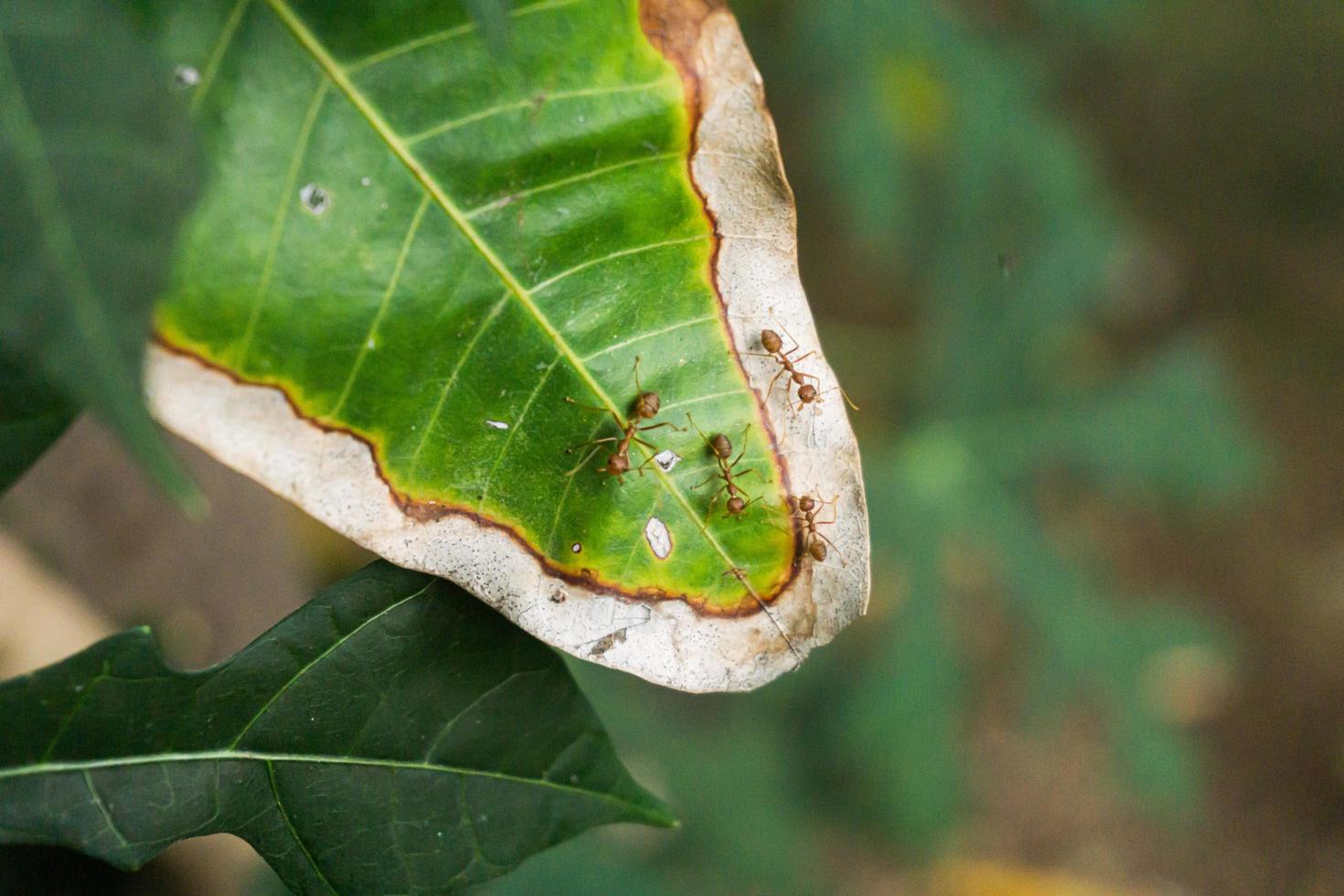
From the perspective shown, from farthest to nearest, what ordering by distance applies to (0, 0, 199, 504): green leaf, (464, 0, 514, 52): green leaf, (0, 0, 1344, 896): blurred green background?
1. (0, 0, 1344, 896): blurred green background
2. (464, 0, 514, 52): green leaf
3. (0, 0, 199, 504): green leaf

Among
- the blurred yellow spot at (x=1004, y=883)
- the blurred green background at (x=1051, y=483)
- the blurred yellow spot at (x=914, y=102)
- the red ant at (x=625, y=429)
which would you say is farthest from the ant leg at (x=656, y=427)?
the blurred yellow spot at (x=1004, y=883)

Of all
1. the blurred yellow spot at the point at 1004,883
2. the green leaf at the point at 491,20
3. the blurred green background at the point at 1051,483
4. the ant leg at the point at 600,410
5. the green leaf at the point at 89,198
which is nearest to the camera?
the green leaf at the point at 89,198

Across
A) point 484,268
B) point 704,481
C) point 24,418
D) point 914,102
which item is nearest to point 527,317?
point 484,268

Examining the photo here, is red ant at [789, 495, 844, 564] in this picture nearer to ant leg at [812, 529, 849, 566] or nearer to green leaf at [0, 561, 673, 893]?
ant leg at [812, 529, 849, 566]

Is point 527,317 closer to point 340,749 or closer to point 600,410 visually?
point 600,410

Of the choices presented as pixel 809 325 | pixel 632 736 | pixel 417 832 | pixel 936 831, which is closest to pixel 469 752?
pixel 417 832

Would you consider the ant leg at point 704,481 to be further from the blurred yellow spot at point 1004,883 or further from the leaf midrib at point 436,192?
the blurred yellow spot at point 1004,883

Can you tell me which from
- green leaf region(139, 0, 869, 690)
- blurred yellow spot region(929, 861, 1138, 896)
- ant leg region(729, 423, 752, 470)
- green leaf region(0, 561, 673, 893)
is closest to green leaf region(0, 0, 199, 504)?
green leaf region(139, 0, 869, 690)
